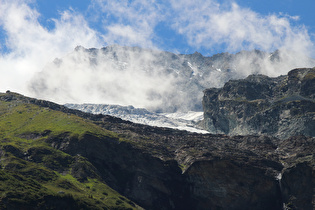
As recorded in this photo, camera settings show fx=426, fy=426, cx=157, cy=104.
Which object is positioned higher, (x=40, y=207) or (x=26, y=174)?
(x=26, y=174)

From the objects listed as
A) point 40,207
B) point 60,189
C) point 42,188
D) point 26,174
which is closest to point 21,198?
point 40,207

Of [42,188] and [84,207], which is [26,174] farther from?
[84,207]

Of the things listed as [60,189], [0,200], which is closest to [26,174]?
[60,189]

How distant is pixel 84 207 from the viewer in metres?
172

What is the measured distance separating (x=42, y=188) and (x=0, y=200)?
2624cm

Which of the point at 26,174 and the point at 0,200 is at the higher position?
the point at 26,174

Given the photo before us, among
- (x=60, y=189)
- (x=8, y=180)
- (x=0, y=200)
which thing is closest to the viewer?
(x=0, y=200)

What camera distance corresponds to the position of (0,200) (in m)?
149

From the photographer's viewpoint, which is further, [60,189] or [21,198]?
[60,189]

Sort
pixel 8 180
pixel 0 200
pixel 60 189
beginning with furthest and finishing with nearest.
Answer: pixel 60 189
pixel 8 180
pixel 0 200

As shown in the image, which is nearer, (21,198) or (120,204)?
(21,198)

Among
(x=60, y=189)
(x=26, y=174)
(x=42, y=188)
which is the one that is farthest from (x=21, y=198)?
(x=26, y=174)

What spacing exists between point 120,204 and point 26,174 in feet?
152

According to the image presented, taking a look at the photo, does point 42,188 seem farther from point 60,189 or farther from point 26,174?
point 26,174
